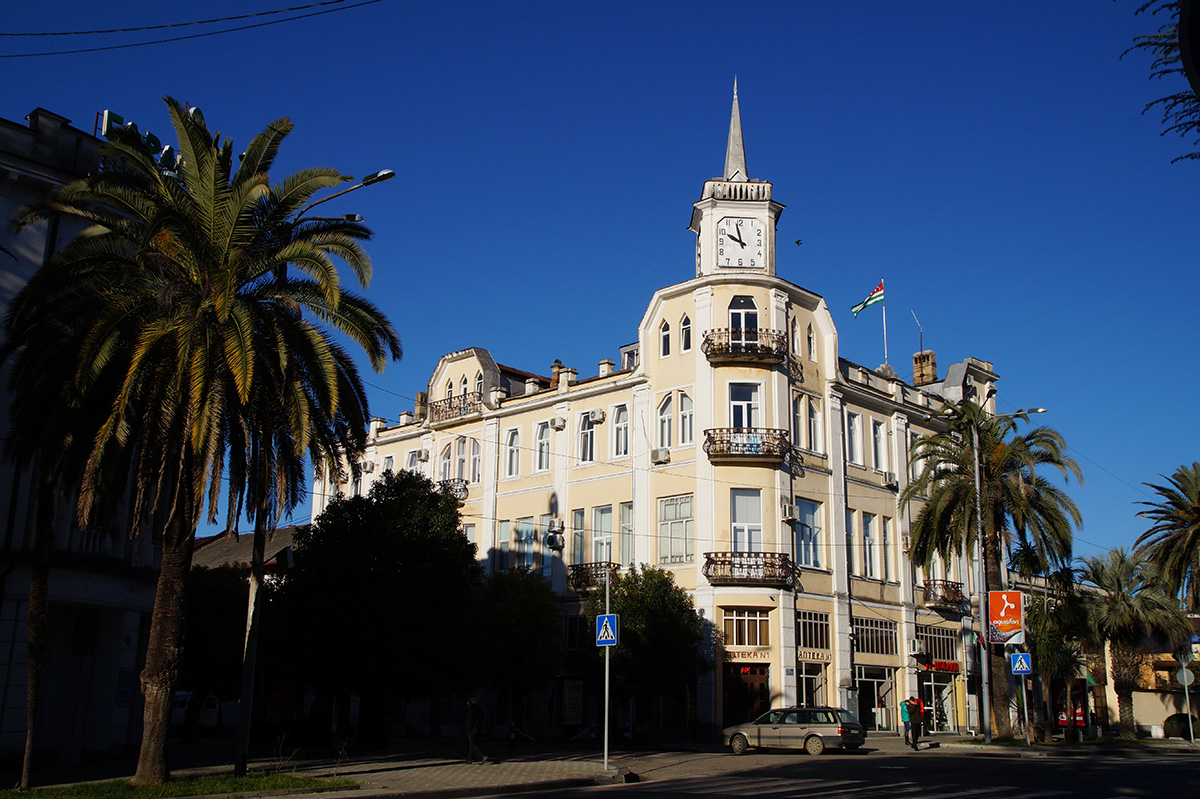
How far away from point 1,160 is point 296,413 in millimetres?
8678

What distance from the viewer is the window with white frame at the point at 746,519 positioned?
39.0 m

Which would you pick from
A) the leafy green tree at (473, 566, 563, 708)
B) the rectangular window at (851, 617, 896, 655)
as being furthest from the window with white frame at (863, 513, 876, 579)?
the leafy green tree at (473, 566, 563, 708)

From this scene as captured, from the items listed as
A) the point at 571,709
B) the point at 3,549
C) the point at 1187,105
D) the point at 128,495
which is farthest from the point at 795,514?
the point at 1187,105

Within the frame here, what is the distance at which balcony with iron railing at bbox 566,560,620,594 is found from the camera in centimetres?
4134

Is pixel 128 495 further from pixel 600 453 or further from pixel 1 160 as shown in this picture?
pixel 600 453

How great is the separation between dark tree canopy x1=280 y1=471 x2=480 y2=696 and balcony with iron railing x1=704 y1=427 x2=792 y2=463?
1307 centimetres

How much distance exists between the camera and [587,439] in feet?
147

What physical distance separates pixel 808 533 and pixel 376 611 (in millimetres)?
19464

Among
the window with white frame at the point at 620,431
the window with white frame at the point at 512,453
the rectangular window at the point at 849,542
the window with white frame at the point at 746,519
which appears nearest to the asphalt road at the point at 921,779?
the window with white frame at the point at 746,519

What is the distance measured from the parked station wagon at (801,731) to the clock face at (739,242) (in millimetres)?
17942

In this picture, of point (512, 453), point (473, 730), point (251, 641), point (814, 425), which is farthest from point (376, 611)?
point (814, 425)

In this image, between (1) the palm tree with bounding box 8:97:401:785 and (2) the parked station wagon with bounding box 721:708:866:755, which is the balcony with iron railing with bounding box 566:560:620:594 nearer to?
(2) the parked station wagon with bounding box 721:708:866:755

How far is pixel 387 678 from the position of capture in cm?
2709

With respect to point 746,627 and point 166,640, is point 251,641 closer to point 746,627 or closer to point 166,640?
point 166,640
